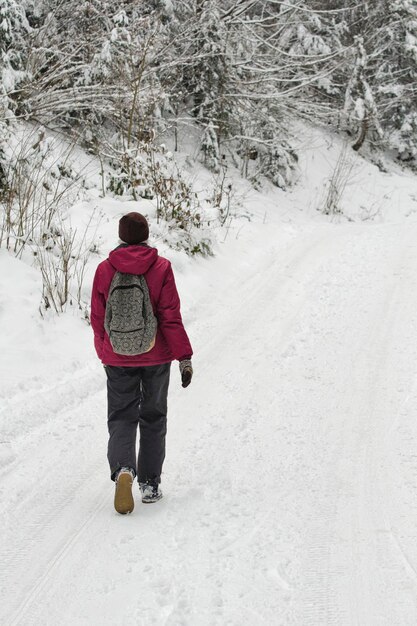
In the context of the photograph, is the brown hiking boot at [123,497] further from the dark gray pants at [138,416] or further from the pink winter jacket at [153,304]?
the pink winter jacket at [153,304]

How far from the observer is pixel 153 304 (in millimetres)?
3377

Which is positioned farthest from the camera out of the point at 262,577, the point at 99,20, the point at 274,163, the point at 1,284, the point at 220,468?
the point at 274,163

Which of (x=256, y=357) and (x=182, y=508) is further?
(x=256, y=357)

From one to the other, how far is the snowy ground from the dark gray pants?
26 cm

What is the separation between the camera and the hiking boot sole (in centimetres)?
328

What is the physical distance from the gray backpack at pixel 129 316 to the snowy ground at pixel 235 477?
96 cm

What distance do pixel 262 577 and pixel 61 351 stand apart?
11.2ft

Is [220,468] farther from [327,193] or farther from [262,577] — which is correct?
[327,193]

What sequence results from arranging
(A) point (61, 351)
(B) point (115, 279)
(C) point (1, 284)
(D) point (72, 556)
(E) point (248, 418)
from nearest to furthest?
(D) point (72, 556)
(B) point (115, 279)
(E) point (248, 418)
(A) point (61, 351)
(C) point (1, 284)

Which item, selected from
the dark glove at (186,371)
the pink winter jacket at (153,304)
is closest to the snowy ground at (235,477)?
the dark glove at (186,371)

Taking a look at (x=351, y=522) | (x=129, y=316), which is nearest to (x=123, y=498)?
(x=129, y=316)

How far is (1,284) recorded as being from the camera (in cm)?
601

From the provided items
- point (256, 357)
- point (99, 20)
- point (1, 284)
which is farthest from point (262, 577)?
point (99, 20)

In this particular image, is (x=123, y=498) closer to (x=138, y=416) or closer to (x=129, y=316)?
(x=138, y=416)
